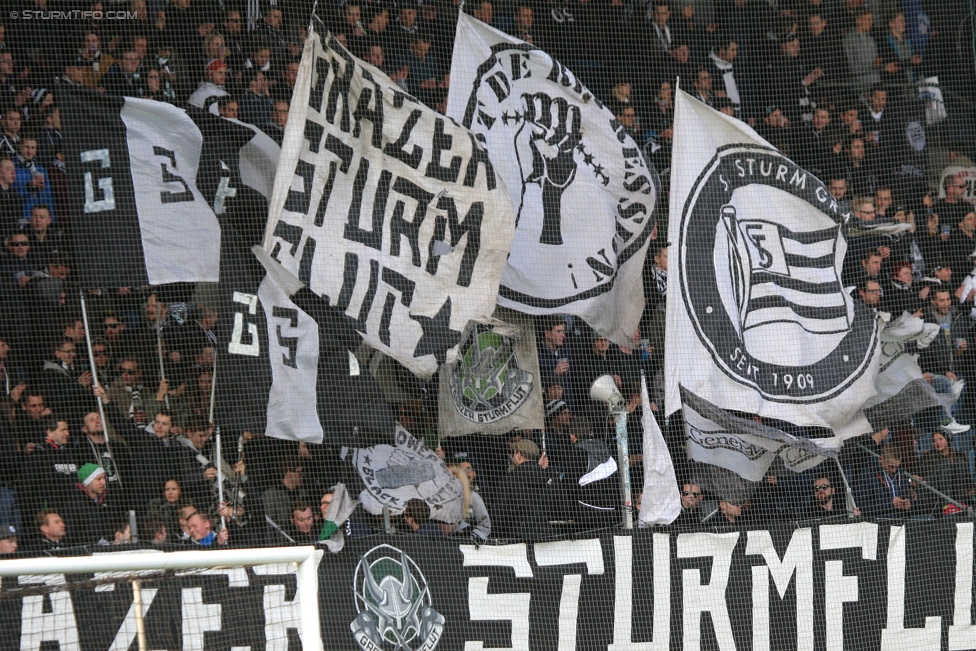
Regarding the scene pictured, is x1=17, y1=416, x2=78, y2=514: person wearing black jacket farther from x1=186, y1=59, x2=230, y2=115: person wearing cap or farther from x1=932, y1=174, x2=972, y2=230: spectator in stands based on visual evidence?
x1=932, y1=174, x2=972, y2=230: spectator in stands

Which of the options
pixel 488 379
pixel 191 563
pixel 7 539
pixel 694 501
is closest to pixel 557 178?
pixel 488 379

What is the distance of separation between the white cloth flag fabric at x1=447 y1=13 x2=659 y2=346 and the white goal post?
391 centimetres

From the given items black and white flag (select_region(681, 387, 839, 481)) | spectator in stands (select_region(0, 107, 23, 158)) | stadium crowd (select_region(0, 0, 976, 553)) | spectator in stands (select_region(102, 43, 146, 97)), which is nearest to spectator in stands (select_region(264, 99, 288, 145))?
stadium crowd (select_region(0, 0, 976, 553))

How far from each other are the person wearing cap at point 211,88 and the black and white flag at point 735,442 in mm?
3727

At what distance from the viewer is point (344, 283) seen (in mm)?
7602

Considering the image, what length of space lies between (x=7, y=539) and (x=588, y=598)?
3.61 metres

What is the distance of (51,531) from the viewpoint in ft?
24.3

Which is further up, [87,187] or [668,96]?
[668,96]

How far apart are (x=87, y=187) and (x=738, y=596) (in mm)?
4920

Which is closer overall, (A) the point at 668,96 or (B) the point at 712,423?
(B) the point at 712,423

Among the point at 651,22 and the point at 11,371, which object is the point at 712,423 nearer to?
the point at 651,22

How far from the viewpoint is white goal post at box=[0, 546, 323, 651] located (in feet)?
14.4

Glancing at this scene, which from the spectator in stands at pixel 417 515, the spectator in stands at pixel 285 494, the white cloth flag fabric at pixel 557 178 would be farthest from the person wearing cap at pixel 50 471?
the white cloth flag fabric at pixel 557 178

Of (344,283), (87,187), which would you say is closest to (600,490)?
(344,283)
